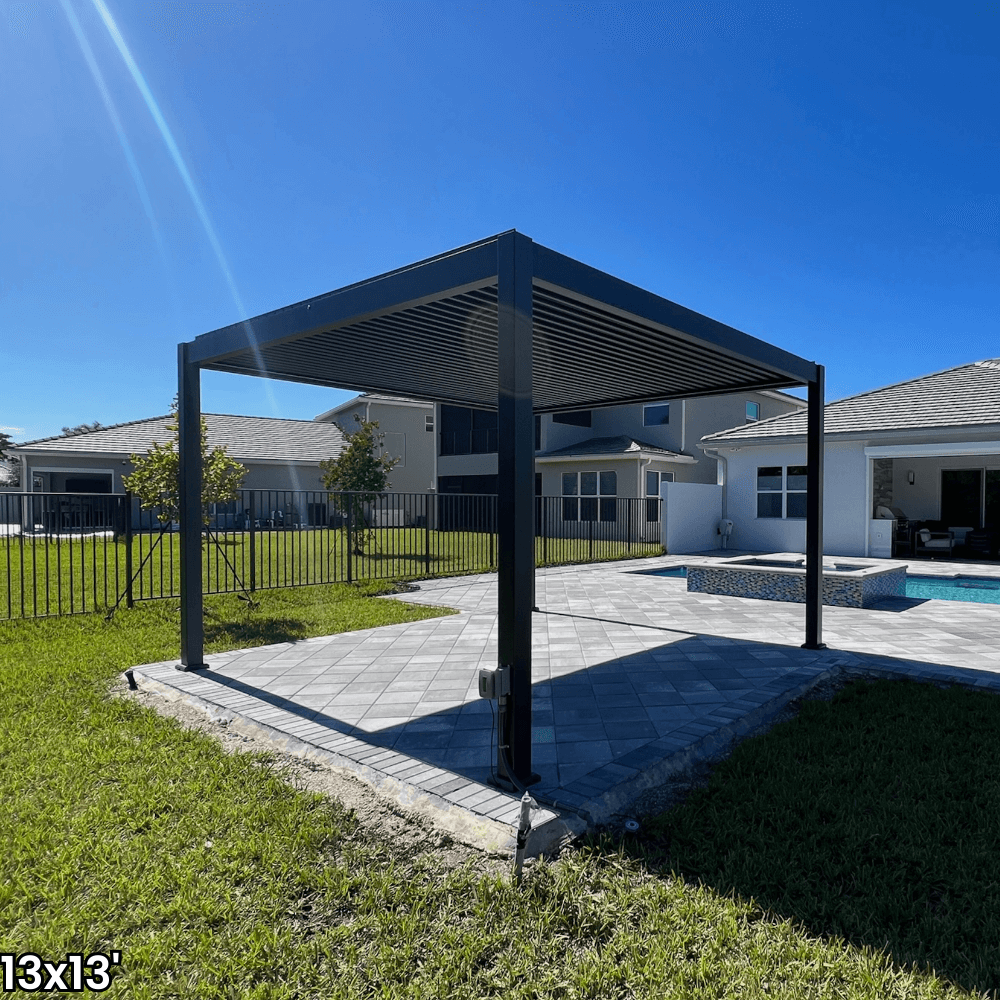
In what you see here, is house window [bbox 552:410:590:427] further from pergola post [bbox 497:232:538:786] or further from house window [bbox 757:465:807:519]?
pergola post [bbox 497:232:538:786]

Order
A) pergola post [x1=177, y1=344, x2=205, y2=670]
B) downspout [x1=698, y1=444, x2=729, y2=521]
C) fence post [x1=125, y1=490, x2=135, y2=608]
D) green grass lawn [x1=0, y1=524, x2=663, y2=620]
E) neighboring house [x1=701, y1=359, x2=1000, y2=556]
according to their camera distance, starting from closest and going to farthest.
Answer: pergola post [x1=177, y1=344, x2=205, y2=670] → fence post [x1=125, y1=490, x2=135, y2=608] → green grass lawn [x1=0, y1=524, x2=663, y2=620] → neighboring house [x1=701, y1=359, x2=1000, y2=556] → downspout [x1=698, y1=444, x2=729, y2=521]

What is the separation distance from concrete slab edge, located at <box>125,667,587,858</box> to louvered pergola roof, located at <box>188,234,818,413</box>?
8.81 ft

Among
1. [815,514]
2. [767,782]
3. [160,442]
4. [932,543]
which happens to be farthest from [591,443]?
[767,782]

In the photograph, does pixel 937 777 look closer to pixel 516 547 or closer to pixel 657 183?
pixel 516 547

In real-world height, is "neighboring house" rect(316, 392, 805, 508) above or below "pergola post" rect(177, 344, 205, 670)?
above

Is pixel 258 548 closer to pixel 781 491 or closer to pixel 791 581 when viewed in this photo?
pixel 791 581

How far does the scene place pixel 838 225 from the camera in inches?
545

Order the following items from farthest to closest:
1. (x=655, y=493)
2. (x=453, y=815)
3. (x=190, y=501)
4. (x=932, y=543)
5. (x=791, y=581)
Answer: (x=655, y=493) → (x=932, y=543) → (x=791, y=581) → (x=190, y=501) → (x=453, y=815)

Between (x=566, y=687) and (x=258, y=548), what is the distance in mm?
13710

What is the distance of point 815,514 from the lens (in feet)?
20.9

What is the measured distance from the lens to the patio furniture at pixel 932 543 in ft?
54.1

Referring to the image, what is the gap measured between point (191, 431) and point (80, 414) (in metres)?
69.6

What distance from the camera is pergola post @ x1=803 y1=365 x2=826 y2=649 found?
638 cm

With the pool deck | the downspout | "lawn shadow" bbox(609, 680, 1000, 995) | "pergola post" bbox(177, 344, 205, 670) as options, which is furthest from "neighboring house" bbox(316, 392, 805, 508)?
"lawn shadow" bbox(609, 680, 1000, 995)
